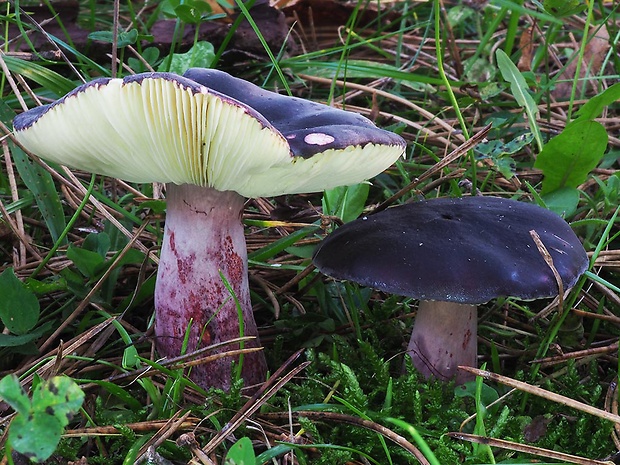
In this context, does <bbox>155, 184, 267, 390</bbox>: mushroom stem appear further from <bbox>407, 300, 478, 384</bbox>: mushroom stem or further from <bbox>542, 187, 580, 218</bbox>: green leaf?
<bbox>542, 187, 580, 218</bbox>: green leaf

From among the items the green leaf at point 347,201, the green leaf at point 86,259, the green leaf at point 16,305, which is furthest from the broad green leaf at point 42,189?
the green leaf at point 347,201

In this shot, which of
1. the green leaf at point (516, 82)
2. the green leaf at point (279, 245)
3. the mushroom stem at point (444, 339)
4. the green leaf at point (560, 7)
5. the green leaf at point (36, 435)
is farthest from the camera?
the green leaf at point (516, 82)

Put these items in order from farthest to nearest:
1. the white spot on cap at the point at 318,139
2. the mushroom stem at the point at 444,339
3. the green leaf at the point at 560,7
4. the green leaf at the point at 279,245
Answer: the green leaf at the point at 560,7
the green leaf at the point at 279,245
the mushroom stem at the point at 444,339
the white spot on cap at the point at 318,139

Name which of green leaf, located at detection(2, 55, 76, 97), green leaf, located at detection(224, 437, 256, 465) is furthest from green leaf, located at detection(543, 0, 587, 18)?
green leaf, located at detection(224, 437, 256, 465)

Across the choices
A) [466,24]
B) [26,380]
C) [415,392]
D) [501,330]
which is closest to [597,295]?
[501,330]

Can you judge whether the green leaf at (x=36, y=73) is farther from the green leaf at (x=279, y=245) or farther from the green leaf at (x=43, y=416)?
the green leaf at (x=43, y=416)

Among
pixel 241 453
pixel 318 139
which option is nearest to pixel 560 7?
pixel 318 139

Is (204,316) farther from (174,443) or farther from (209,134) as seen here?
(209,134)
